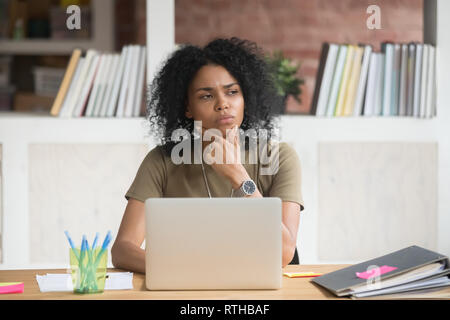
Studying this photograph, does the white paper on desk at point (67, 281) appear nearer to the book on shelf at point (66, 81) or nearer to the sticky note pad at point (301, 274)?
the sticky note pad at point (301, 274)

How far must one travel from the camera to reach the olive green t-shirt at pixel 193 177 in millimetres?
1836

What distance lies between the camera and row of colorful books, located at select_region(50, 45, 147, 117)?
8.67 ft

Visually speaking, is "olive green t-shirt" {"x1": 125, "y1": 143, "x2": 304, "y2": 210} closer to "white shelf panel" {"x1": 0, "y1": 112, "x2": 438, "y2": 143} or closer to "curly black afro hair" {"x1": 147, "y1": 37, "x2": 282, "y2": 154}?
"curly black afro hair" {"x1": 147, "y1": 37, "x2": 282, "y2": 154}

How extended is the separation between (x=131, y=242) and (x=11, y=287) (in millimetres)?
402

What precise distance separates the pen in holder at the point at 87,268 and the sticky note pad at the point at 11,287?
132 mm

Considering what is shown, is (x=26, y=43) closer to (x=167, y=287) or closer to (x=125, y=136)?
(x=125, y=136)

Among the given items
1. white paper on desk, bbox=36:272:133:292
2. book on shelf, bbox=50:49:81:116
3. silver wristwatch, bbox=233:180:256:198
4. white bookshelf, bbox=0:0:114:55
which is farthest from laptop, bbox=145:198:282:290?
white bookshelf, bbox=0:0:114:55

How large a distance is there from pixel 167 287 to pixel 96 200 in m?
1.46

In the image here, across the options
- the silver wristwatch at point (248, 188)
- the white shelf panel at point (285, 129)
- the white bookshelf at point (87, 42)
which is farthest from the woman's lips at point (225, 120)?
the white bookshelf at point (87, 42)

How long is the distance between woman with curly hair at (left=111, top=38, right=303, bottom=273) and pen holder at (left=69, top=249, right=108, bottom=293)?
349mm

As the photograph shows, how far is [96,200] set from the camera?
2.65 m

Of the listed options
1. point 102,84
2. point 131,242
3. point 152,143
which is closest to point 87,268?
point 131,242

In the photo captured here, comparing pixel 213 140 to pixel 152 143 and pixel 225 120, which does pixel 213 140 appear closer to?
pixel 225 120
